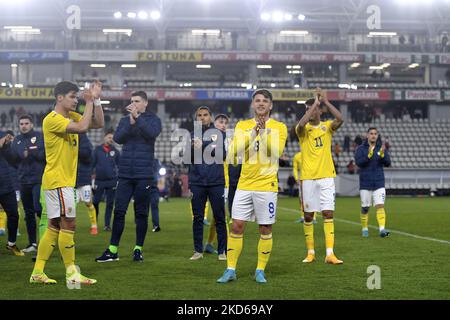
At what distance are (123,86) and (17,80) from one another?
9.71 meters

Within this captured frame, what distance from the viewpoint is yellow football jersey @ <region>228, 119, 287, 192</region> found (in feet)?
26.3

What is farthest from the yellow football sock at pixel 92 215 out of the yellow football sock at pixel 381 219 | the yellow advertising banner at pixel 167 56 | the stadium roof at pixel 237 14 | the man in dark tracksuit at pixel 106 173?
the stadium roof at pixel 237 14

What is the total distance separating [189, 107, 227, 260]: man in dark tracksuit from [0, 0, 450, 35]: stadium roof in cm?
4269

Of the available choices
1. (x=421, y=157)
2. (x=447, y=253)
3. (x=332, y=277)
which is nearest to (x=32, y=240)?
(x=332, y=277)

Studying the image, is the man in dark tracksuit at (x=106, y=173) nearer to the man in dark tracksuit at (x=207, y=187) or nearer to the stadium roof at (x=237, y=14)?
the man in dark tracksuit at (x=207, y=187)

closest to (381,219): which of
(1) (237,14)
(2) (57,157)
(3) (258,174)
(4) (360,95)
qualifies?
(3) (258,174)

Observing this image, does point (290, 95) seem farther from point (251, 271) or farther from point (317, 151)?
point (251, 271)

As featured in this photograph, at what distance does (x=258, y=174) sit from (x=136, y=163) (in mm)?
2522

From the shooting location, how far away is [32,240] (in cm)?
1131

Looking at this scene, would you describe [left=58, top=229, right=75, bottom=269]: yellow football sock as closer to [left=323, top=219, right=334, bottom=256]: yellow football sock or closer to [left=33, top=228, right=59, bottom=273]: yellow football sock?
[left=33, top=228, right=59, bottom=273]: yellow football sock

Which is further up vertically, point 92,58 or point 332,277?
point 92,58

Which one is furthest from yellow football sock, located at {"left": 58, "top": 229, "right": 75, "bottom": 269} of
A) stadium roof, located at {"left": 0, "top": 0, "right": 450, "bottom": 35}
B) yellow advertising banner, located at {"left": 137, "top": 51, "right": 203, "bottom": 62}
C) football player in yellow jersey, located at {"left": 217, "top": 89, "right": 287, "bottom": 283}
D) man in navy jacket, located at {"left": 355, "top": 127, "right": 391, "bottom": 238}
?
stadium roof, located at {"left": 0, "top": 0, "right": 450, "bottom": 35}
